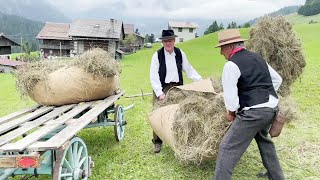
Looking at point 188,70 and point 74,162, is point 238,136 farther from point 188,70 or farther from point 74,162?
point 188,70

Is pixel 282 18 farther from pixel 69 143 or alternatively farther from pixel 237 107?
pixel 69 143

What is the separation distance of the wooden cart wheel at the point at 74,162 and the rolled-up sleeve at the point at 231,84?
183 centimetres

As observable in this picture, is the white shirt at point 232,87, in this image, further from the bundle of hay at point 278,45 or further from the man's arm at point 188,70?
the bundle of hay at point 278,45

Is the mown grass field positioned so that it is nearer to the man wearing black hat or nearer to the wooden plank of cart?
the man wearing black hat

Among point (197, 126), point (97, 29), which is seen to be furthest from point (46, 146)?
point (97, 29)

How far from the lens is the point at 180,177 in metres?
5.15

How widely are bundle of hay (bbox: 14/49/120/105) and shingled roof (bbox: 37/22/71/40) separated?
57.0 m

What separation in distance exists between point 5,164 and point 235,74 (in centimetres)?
250

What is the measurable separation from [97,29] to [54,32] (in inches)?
802

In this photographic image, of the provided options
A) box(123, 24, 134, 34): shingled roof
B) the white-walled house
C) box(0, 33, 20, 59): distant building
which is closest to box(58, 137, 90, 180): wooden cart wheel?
box(0, 33, 20, 59): distant building

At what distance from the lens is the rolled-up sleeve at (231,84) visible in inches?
156

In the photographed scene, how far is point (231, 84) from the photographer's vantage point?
3986mm

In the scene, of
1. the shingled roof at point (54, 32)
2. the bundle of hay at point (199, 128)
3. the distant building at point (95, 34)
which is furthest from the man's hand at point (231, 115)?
the shingled roof at point (54, 32)

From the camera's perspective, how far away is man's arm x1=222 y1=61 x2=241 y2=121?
3959 mm
